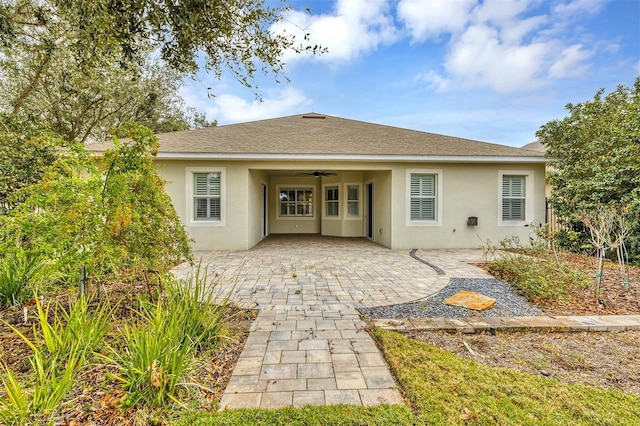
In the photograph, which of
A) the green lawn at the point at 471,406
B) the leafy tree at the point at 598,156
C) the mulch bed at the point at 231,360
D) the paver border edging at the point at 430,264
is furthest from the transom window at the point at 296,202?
the green lawn at the point at 471,406

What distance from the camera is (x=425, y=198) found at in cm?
928

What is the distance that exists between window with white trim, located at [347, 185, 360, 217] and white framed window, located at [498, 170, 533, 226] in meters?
5.06

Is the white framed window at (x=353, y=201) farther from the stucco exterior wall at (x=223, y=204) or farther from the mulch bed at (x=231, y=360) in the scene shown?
the mulch bed at (x=231, y=360)

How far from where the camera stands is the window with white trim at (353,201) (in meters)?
12.1

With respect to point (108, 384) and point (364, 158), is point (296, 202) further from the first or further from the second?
point (108, 384)

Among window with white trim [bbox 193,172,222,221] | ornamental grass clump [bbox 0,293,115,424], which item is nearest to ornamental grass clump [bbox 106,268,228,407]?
ornamental grass clump [bbox 0,293,115,424]

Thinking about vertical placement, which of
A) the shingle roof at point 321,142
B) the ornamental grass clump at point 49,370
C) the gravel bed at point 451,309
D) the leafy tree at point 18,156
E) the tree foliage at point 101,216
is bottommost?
the gravel bed at point 451,309

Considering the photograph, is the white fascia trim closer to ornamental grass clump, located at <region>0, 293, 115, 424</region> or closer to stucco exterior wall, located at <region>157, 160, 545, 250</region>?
stucco exterior wall, located at <region>157, 160, 545, 250</region>

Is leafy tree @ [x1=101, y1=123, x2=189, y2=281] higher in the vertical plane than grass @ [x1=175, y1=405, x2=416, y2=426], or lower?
higher

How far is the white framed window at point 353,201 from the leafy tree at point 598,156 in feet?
21.3

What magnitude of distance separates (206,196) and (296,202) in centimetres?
521

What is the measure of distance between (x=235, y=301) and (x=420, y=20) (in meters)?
8.84

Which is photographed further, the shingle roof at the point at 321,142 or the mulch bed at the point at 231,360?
the shingle roof at the point at 321,142

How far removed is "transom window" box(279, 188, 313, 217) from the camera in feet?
44.4
